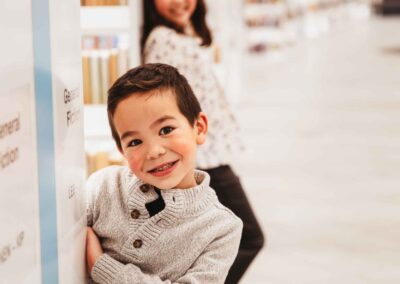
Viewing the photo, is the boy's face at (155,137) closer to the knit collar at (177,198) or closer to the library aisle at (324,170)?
the knit collar at (177,198)

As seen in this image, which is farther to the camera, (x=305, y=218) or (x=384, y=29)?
(x=384, y=29)

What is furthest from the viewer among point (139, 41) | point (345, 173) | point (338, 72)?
point (338, 72)

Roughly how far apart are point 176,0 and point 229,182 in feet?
2.48

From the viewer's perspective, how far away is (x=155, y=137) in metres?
1.28

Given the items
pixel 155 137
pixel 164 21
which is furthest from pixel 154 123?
pixel 164 21

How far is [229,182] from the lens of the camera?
8.06ft

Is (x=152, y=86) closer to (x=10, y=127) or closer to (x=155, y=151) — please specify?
(x=155, y=151)

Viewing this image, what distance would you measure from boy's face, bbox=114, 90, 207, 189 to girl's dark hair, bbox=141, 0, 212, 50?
149cm

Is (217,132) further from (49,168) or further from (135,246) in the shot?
(49,168)

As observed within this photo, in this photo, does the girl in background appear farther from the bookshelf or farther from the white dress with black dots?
the bookshelf

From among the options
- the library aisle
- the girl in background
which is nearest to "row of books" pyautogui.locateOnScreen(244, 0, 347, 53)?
the library aisle

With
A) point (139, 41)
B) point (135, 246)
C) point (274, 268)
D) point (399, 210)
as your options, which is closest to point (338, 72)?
point (399, 210)

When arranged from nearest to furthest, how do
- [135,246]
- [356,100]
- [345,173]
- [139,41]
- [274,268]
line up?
[135,246] → [139,41] → [274,268] → [345,173] → [356,100]

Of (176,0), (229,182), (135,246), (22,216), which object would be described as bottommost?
(229,182)
